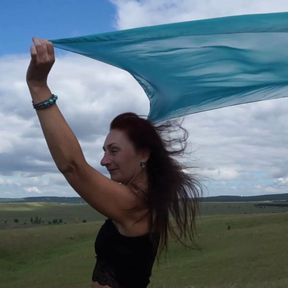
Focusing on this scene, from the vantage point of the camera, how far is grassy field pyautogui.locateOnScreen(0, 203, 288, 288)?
22.6 m

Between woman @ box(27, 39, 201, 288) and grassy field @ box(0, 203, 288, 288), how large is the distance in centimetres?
1141

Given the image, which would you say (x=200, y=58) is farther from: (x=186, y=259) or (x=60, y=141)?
(x=186, y=259)

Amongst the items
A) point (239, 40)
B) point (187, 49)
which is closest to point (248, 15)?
point (239, 40)

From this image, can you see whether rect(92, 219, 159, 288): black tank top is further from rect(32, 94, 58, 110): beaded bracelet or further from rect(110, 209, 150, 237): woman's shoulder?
rect(32, 94, 58, 110): beaded bracelet

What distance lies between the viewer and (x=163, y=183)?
11.5 feet

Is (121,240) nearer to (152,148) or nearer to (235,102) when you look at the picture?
(152,148)

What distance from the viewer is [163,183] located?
11.5 ft

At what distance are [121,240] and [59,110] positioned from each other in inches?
30.9

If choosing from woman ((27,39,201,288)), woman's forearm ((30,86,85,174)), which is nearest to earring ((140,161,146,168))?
woman ((27,39,201,288))

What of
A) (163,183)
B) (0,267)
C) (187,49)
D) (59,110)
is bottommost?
(0,267)

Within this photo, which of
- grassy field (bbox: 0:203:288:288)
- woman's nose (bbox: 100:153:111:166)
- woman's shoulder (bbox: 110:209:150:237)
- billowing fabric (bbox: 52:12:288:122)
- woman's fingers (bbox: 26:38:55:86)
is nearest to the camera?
woman's fingers (bbox: 26:38:55:86)

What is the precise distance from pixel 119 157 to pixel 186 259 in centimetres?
2849

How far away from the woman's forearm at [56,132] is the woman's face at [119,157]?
45 cm

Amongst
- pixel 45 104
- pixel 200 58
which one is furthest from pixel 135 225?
pixel 200 58
